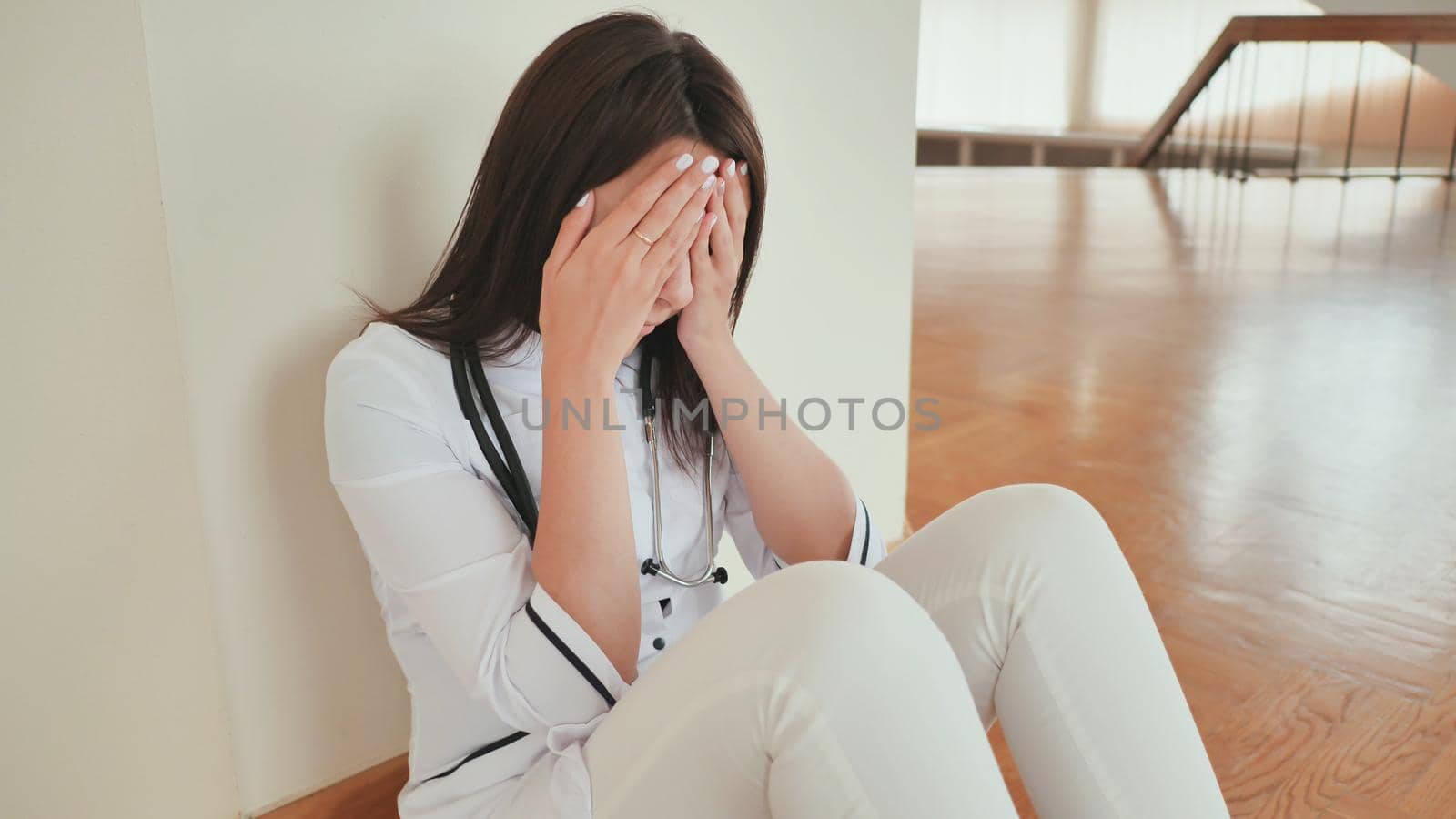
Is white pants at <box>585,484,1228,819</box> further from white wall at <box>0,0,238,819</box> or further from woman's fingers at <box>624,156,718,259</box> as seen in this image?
white wall at <box>0,0,238,819</box>

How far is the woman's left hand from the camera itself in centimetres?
111

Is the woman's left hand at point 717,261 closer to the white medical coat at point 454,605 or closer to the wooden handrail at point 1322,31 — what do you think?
the white medical coat at point 454,605

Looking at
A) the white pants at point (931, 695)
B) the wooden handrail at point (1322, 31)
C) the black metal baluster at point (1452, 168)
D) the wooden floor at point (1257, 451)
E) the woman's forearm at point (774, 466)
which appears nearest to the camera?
the white pants at point (931, 695)

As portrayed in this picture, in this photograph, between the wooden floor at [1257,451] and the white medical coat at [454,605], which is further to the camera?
the wooden floor at [1257,451]

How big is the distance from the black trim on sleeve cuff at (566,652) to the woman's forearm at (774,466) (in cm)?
31

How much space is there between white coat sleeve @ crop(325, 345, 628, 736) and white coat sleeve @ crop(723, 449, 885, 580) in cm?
34

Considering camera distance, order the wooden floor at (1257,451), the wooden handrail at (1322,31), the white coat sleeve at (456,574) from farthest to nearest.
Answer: the wooden handrail at (1322,31), the wooden floor at (1257,451), the white coat sleeve at (456,574)

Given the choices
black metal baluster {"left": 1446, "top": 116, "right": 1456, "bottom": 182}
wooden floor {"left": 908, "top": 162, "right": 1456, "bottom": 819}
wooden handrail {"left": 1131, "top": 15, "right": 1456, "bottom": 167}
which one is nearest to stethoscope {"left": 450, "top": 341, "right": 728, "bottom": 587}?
wooden floor {"left": 908, "top": 162, "right": 1456, "bottom": 819}

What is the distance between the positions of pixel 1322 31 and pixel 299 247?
781 cm

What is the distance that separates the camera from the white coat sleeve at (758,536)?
1273 millimetres

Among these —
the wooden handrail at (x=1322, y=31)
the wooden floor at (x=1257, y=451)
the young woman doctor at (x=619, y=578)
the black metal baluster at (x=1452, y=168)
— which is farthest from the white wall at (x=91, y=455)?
the black metal baluster at (x=1452, y=168)

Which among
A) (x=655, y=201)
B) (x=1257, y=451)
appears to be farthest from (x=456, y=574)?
(x=1257, y=451)

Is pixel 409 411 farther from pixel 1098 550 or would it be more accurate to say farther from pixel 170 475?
pixel 1098 550

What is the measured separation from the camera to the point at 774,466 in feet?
4.03
